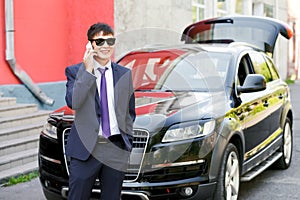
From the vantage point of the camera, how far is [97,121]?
12.3 ft

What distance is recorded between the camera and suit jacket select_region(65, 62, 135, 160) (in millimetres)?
3645

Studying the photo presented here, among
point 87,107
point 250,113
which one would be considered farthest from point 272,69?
point 87,107

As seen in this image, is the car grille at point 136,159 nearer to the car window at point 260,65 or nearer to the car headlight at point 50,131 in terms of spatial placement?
the car headlight at point 50,131

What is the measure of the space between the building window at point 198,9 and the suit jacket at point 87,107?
1338 centimetres

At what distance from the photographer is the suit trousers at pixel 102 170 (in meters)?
3.73

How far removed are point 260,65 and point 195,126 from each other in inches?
100

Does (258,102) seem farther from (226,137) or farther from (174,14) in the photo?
(174,14)

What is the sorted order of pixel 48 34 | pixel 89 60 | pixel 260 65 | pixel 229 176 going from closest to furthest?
pixel 89 60, pixel 229 176, pixel 260 65, pixel 48 34

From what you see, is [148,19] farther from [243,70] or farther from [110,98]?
[110,98]

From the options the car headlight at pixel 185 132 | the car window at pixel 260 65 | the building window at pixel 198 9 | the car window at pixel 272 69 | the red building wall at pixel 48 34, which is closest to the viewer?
the car headlight at pixel 185 132

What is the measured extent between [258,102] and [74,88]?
316 cm

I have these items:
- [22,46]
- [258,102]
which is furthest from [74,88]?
[22,46]

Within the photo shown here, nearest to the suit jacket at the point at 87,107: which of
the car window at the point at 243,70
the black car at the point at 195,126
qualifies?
the black car at the point at 195,126

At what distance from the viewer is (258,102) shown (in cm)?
625
